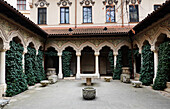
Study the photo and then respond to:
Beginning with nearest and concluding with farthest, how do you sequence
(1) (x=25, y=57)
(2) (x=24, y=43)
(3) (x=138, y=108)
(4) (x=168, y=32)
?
(3) (x=138, y=108), (4) (x=168, y=32), (2) (x=24, y=43), (1) (x=25, y=57)

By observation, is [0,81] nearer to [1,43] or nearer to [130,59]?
[1,43]

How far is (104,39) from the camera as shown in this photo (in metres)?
12.0

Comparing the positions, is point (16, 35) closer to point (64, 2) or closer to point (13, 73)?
point (13, 73)

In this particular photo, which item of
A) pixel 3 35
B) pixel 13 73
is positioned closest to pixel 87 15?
pixel 3 35

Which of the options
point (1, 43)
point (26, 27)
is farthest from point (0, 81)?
point (26, 27)

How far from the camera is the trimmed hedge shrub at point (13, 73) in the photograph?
6.40 meters

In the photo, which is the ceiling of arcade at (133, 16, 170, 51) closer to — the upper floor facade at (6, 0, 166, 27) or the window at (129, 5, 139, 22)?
the window at (129, 5, 139, 22)

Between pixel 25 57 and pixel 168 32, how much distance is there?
8451mm

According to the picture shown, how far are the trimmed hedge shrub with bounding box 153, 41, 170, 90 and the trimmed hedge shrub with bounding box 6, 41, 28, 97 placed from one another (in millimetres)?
7214

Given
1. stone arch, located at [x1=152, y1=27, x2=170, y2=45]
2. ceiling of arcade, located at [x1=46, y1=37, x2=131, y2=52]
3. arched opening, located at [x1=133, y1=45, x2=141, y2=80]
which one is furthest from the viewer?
ceiling of arcade, located at [x1=46, y1=37, x2=131, y2=52]

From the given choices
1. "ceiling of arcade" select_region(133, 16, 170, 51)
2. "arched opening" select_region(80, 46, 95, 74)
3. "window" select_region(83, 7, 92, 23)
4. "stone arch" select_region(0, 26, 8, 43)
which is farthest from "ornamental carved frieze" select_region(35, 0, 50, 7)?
"ceiling of arcade" select_region(133, 16, 170, 51)

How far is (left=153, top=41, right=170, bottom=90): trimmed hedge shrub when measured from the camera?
21.8 ft

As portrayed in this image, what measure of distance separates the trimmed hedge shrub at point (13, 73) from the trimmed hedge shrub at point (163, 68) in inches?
284

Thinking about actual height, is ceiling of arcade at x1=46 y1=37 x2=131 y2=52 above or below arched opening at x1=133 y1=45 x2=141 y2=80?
above
